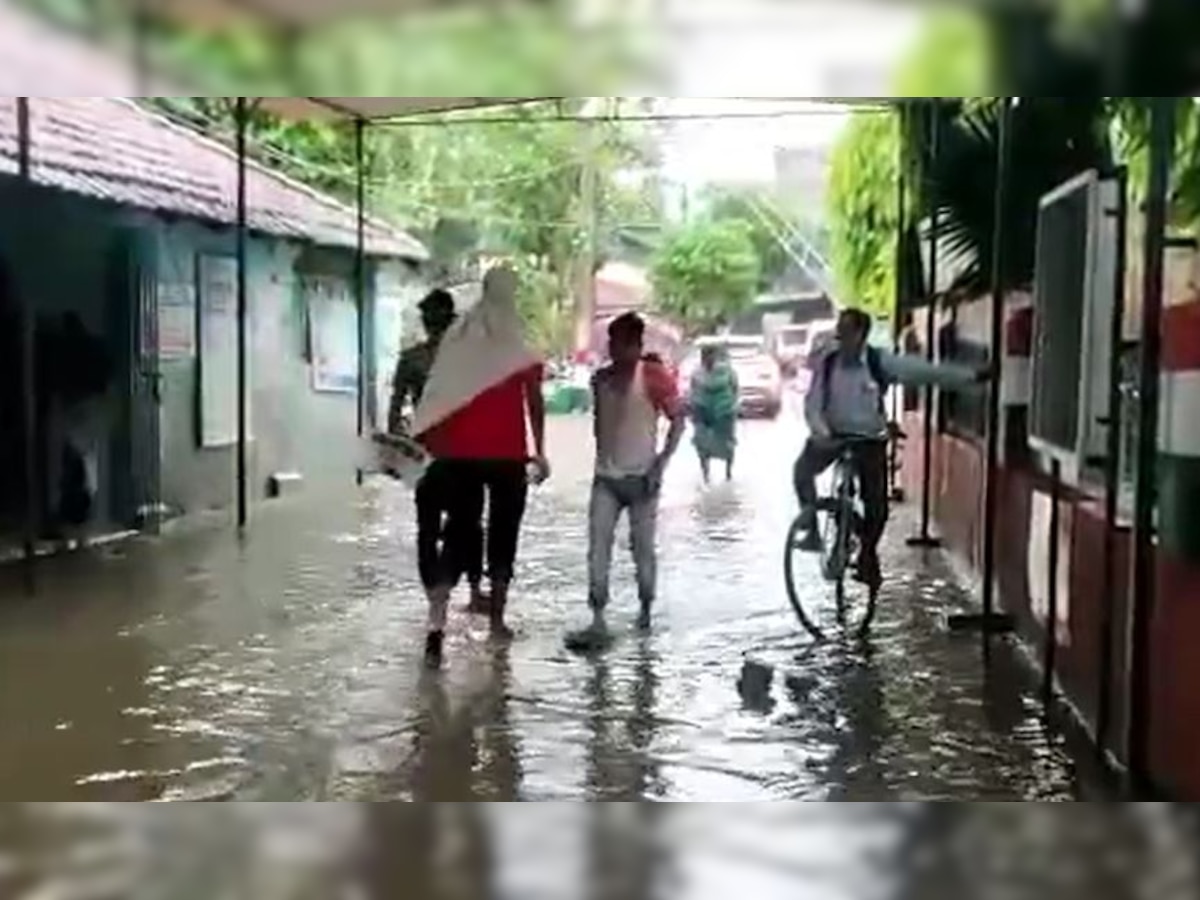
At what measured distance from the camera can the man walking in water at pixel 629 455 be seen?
586 centimetres

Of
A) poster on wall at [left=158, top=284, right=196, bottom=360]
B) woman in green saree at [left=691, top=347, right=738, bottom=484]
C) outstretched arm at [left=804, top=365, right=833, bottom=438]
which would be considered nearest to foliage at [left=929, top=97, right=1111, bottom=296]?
outstretched arm at [left=804, top=365, right=833, bottom=438]

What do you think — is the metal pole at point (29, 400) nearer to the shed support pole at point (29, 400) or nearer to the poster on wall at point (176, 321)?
the shed support pole at point (29, 400)

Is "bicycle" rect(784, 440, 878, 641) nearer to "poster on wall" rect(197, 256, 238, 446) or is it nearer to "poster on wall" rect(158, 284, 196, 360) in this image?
"poster on wall" rect(197, 256, 238, 446)

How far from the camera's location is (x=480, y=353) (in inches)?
235

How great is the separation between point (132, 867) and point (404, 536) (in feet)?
4.86

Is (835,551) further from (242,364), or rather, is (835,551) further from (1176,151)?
(242,364)

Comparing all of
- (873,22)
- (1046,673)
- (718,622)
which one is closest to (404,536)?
(718,622)

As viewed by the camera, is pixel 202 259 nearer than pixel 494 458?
No

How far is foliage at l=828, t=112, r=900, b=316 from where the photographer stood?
18.6 ft

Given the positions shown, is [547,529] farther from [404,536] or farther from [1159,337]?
[1159,337]

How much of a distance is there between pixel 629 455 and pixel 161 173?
6.58 ft

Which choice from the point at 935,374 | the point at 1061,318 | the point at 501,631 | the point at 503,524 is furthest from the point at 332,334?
the point at 1061,318

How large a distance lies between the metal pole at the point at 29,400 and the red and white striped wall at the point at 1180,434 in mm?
3818

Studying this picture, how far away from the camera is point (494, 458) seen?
6059 millimetres
